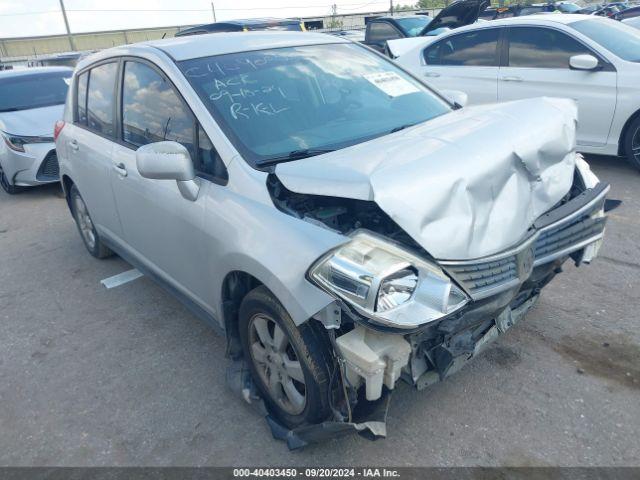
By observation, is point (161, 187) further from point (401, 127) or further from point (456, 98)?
point (456, 98)

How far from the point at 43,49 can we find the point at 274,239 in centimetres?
3683

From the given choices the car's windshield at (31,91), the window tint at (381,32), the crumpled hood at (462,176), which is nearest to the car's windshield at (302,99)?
Answer: the crumpled hood at (462,176)

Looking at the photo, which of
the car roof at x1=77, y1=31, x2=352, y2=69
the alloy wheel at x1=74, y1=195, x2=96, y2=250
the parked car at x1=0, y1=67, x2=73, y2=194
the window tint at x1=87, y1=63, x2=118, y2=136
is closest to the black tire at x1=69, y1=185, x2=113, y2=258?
the alloy wheel at x1=74, y1=195, x2=96, y2=250

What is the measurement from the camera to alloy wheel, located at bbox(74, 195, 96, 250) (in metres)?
4.84

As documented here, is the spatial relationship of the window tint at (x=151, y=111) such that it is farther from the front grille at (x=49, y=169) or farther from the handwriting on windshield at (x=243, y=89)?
the front grille at (x=49, y=169)

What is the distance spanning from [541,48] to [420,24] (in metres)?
8.39

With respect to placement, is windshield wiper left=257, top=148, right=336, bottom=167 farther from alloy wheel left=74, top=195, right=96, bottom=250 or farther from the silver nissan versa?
alloy wheel left=74, top=195, right=96, bottom=250

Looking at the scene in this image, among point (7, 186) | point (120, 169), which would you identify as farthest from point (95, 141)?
point (7, 186)

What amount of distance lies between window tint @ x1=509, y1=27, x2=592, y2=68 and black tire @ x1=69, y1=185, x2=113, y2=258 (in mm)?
5165

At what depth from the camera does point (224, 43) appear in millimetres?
3291

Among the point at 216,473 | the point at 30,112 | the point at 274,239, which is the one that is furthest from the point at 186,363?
the point at 30,112

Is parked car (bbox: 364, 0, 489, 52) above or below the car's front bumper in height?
above

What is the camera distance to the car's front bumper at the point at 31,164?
7086 mm

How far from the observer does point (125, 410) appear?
2955mm
